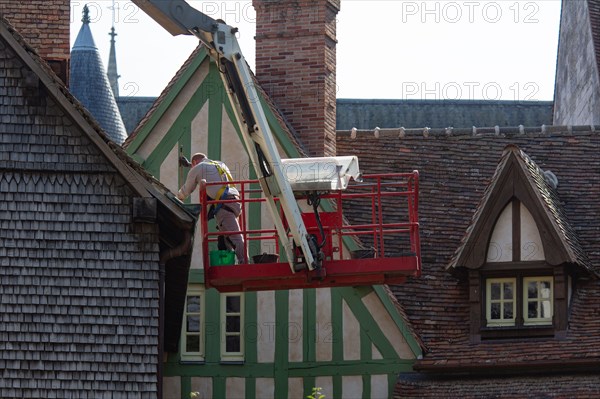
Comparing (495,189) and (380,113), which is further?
(380,113)

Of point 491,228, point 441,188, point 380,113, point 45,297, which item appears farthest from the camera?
point 380,113

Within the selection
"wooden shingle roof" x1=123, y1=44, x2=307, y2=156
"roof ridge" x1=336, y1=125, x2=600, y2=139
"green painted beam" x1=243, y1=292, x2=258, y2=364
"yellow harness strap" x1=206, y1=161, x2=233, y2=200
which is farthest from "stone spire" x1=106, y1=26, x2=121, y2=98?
"yellow harness strap" x1=206, y1=161, x2=233, y2=200

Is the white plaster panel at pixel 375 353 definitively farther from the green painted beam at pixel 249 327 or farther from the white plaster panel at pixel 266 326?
the green painted beam at pixel 249 327

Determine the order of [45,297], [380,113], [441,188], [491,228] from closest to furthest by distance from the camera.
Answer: [45,297] → [491,228] → [441,188] → [380,113]

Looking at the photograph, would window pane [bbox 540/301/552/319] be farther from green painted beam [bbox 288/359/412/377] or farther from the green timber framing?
green painted beam [bbox 288/359/412/377]

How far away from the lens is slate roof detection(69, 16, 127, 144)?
43.7 metres

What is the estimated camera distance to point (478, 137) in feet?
101

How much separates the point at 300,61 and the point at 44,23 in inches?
189

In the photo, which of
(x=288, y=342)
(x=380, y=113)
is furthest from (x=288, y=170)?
(x=380, y=113)

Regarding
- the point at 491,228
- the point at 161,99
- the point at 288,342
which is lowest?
the point at 288,342

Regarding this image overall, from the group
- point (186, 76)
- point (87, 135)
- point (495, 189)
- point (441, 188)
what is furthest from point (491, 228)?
point (87, 135)

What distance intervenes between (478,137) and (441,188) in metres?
1.66

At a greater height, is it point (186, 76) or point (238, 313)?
point (186, 76)

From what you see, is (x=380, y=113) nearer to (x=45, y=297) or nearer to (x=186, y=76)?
(x=186, y=76)
